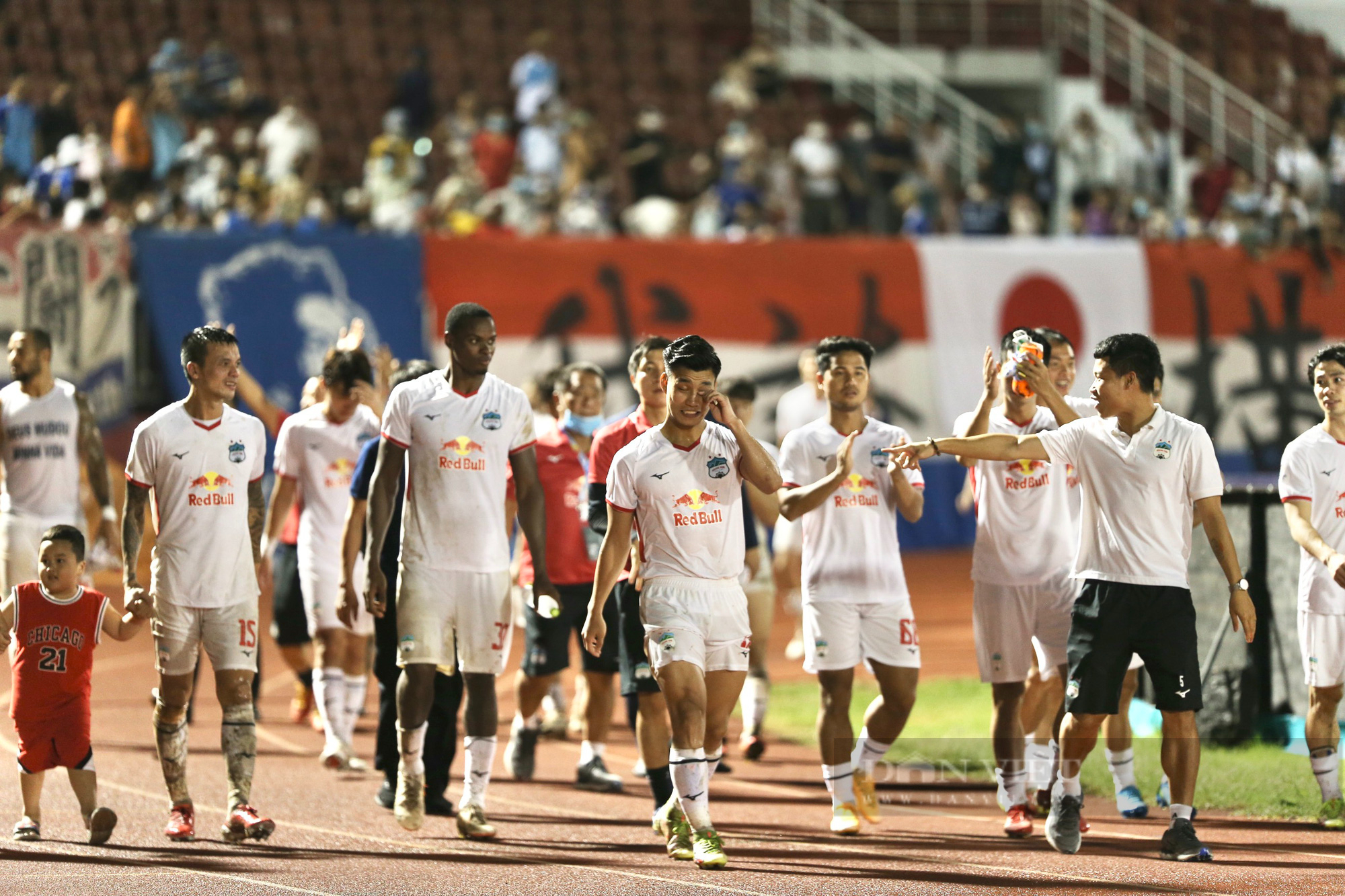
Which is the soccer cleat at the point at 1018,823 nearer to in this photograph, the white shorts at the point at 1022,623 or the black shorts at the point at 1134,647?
the white shorts at the point at 1022,623

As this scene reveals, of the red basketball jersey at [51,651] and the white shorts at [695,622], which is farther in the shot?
the red basketball jersey at [51,651]

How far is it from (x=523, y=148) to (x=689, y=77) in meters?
5.12

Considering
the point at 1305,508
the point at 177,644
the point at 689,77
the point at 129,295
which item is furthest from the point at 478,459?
the point at 689,77

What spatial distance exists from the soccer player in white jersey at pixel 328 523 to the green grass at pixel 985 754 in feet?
10.7

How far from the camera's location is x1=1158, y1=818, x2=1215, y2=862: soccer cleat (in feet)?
25.3

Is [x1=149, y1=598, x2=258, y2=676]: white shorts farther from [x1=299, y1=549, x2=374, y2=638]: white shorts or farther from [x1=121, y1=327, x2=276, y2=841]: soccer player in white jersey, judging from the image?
[x1=299, y1=549, x2=374, y2=638]: white shorts

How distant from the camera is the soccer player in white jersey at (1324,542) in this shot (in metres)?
8.61

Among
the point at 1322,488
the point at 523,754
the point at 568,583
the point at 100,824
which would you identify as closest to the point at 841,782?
the point at 568,583

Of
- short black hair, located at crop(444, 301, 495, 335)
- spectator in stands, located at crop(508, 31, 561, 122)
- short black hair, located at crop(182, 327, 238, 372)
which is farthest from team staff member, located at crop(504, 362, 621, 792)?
spectator in stands, located at crop(508, 31, 561, 122)

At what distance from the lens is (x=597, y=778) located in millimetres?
9906

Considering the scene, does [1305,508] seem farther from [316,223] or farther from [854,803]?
[316,223]

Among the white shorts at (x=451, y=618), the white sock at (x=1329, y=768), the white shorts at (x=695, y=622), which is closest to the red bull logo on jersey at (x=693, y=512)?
the white shorts at (x=695, y=622)

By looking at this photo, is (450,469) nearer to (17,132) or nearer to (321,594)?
(321,594)

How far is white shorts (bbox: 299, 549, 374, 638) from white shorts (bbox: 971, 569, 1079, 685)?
374 centimetres
